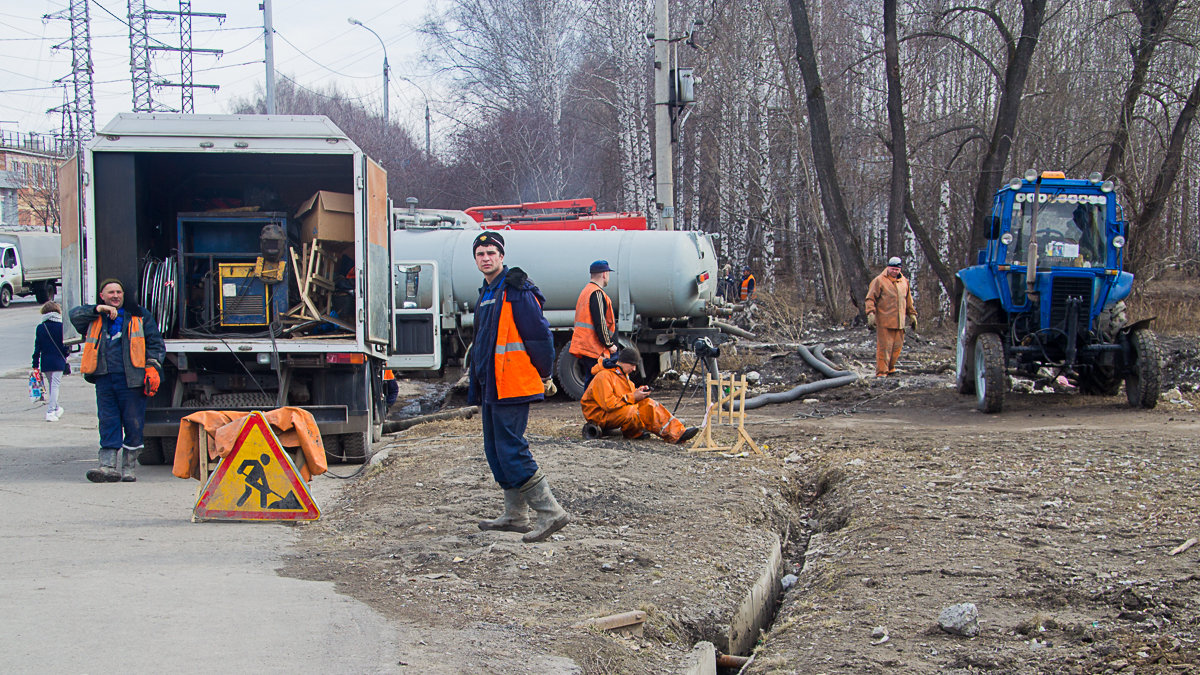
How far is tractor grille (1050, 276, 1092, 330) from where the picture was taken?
1191cm

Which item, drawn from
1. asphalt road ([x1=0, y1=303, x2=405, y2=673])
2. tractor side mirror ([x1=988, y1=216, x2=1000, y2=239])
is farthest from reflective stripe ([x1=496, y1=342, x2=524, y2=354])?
tractor side mirror ([x1=988, y1=216, x2=1000, y2=239])

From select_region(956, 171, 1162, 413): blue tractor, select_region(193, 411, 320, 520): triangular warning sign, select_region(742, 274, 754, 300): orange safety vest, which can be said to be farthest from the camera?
select_region(742, 274, 754, 300): orange safety vest

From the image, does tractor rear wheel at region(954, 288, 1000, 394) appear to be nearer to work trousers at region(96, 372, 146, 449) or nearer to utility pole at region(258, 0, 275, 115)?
work trousers at region(96, 372, 146, 449)

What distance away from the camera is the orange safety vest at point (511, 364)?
611 cm

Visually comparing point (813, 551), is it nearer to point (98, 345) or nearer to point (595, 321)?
point (595, 321)

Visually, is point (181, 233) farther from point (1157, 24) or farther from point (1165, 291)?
point (1165, 291)

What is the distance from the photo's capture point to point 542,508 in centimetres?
626

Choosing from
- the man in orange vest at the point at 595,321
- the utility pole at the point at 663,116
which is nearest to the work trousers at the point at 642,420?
the man in orange vest at the point at 595,321

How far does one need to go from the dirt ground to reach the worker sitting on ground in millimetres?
179

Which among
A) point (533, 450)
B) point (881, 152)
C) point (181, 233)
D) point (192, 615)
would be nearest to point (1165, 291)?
point (881, 152)

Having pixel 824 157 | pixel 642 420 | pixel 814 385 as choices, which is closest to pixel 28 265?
pixel 824 157

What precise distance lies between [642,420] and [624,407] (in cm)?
23

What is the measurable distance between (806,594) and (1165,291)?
23.1 m

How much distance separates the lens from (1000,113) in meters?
21.0
